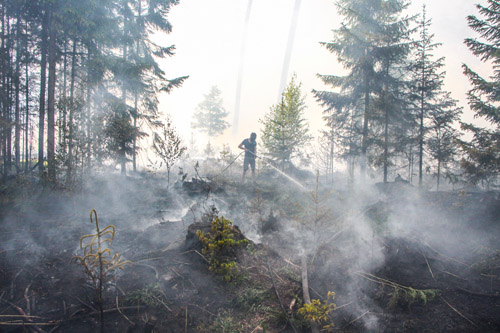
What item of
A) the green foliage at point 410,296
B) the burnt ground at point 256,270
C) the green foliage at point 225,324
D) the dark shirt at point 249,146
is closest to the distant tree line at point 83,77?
the burnt ground at point 256,270

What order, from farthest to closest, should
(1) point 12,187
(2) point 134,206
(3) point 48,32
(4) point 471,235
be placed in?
1. (3) point 48,32
2. (2) point 134,206
3. (1) point 12,187
4. (4) point 471,235

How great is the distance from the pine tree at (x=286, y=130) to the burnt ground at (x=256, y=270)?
7624mm

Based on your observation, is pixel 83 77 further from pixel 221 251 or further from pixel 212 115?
pixel 212 115

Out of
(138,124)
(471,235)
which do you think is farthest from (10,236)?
(471,235)

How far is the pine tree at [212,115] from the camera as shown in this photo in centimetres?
3225

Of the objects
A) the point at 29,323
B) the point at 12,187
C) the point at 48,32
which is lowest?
the point at 29,323

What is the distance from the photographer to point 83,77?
1138 cm

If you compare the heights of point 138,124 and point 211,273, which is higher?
point 138,124

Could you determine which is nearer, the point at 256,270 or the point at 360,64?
the point at 256,270

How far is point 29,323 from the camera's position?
2.55 meters

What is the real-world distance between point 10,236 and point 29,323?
3.78 meters

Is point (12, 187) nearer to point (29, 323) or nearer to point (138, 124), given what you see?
point (138, 124)

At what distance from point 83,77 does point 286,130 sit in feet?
38.7

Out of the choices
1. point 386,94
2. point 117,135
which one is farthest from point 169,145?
point 386,94
